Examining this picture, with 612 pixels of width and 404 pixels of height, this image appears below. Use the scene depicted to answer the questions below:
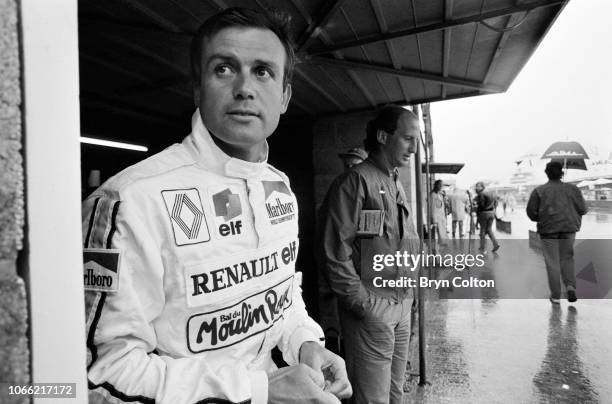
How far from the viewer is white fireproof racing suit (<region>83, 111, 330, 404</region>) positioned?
30.9 inches

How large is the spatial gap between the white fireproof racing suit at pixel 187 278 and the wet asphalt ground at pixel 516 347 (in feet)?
9.20

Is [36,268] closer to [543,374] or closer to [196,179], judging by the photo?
[196,179]

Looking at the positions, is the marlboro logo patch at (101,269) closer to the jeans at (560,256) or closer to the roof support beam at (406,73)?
the roof support beam at (406,73)

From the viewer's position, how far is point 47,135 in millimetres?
504

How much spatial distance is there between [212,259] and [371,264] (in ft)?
5.38

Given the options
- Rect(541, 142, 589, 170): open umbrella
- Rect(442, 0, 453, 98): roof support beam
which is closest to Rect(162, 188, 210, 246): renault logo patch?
Rect(442, 0, 453, 98): roof support beam

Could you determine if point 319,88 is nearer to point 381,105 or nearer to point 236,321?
point 381,105

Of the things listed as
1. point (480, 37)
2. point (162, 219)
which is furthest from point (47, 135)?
point (480, 37)

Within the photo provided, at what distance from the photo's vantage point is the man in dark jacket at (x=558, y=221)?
5.31m

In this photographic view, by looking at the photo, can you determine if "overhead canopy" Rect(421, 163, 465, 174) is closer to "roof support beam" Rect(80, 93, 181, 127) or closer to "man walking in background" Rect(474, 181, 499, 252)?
"man walking in background" Rect(474, 181, 499, 252)

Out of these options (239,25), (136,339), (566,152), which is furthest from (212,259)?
(566,152)

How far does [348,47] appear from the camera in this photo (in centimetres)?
307

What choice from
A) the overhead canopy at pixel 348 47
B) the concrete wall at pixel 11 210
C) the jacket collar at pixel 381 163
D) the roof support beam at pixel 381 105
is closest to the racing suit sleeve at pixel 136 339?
the concrete wall at pixel 11 210

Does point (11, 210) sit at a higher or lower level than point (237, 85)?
lower
